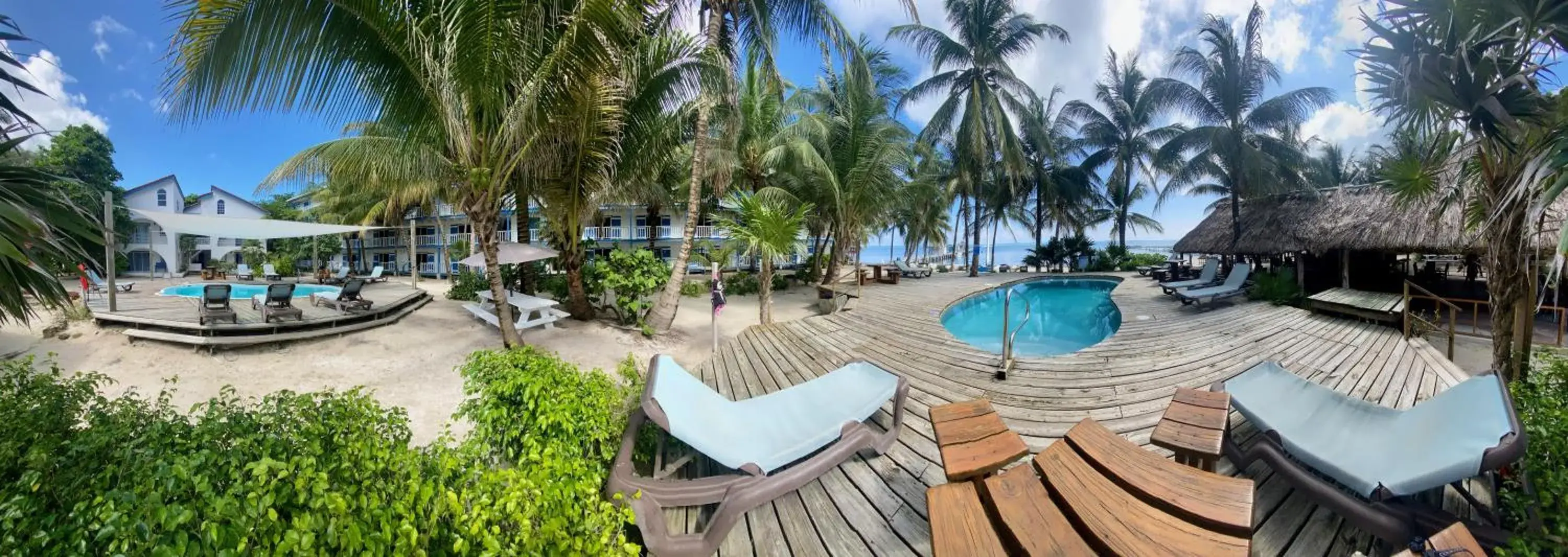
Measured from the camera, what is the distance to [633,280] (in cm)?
857

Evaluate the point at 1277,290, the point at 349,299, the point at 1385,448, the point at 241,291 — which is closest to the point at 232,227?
the point at 241,291

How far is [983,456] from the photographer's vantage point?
96.6 inches

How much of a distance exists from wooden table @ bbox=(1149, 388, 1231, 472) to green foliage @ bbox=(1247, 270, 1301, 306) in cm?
1030

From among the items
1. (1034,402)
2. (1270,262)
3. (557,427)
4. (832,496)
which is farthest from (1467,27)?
(1270,262)

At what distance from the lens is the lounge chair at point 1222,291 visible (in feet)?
35.0

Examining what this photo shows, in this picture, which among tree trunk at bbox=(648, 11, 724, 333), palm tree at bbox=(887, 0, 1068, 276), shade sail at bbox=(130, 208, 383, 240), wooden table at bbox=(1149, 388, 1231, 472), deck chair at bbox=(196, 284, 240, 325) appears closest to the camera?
wooden table at bbox=(1149, 388, 1231, 472)

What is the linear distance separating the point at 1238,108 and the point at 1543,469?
Answer: 16726 mm

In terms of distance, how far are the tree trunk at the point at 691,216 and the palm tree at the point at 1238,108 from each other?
587 inches

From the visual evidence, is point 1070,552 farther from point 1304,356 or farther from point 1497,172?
point 1304,356

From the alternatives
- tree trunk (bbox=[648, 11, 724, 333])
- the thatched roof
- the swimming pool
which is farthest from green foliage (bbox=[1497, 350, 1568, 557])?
the swimming pool

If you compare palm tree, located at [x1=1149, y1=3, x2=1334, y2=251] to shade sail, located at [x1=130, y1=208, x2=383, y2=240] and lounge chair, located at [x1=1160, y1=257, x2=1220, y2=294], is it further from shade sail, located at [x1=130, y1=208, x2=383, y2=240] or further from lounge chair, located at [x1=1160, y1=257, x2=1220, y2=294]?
shade sail, located at [x1=130, y1=208, x2=383, y2=240]

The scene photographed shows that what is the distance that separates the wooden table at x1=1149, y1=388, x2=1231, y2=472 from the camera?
2.72 metres

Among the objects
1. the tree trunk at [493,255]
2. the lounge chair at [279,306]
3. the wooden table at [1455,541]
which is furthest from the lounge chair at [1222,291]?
the lounge chair at [279,306]

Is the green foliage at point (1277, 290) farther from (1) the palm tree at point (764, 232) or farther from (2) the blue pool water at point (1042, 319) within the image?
(1) the palm tree at point (764, 232)
